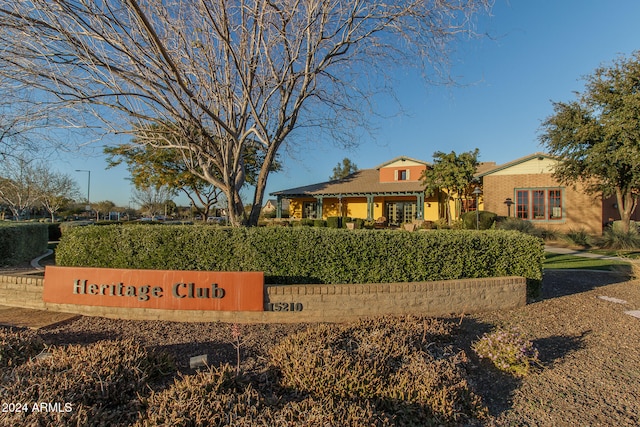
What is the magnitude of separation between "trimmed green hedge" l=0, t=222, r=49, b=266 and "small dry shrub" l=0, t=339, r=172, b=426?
8711mm

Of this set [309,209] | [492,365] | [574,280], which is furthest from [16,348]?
[309,209]

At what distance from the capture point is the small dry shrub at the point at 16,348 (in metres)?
3.15

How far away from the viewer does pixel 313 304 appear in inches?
200

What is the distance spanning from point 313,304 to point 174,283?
209cm

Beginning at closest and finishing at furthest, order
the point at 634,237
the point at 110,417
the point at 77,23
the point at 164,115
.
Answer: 1. the point at 110,417
2. the point at 77,23
3. the point at 164,115
4. the point at 634,237

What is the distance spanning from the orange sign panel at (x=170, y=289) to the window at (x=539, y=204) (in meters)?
21.4

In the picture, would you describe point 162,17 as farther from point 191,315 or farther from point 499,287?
point 499,287

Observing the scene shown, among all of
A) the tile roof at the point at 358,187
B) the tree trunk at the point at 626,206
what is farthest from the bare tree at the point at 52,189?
the tree trunk at the point at 626,206

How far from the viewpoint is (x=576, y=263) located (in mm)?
11445

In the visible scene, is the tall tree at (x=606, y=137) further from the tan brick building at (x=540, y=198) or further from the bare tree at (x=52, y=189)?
the bare tree at (x=52, y=189)

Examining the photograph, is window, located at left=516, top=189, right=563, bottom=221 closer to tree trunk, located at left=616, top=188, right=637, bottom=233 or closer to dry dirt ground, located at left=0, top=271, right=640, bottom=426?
tree trunk, located at left=616, top=188, right=637, bottom=233

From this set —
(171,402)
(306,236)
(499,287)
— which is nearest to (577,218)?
(499,287)

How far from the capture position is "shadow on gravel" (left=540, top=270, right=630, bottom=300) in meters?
7.10

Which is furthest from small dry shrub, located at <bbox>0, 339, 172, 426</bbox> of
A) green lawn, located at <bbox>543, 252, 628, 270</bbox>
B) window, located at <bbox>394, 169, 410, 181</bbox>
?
window, located at <bbox>394, 169, 410, 181</bbox>
